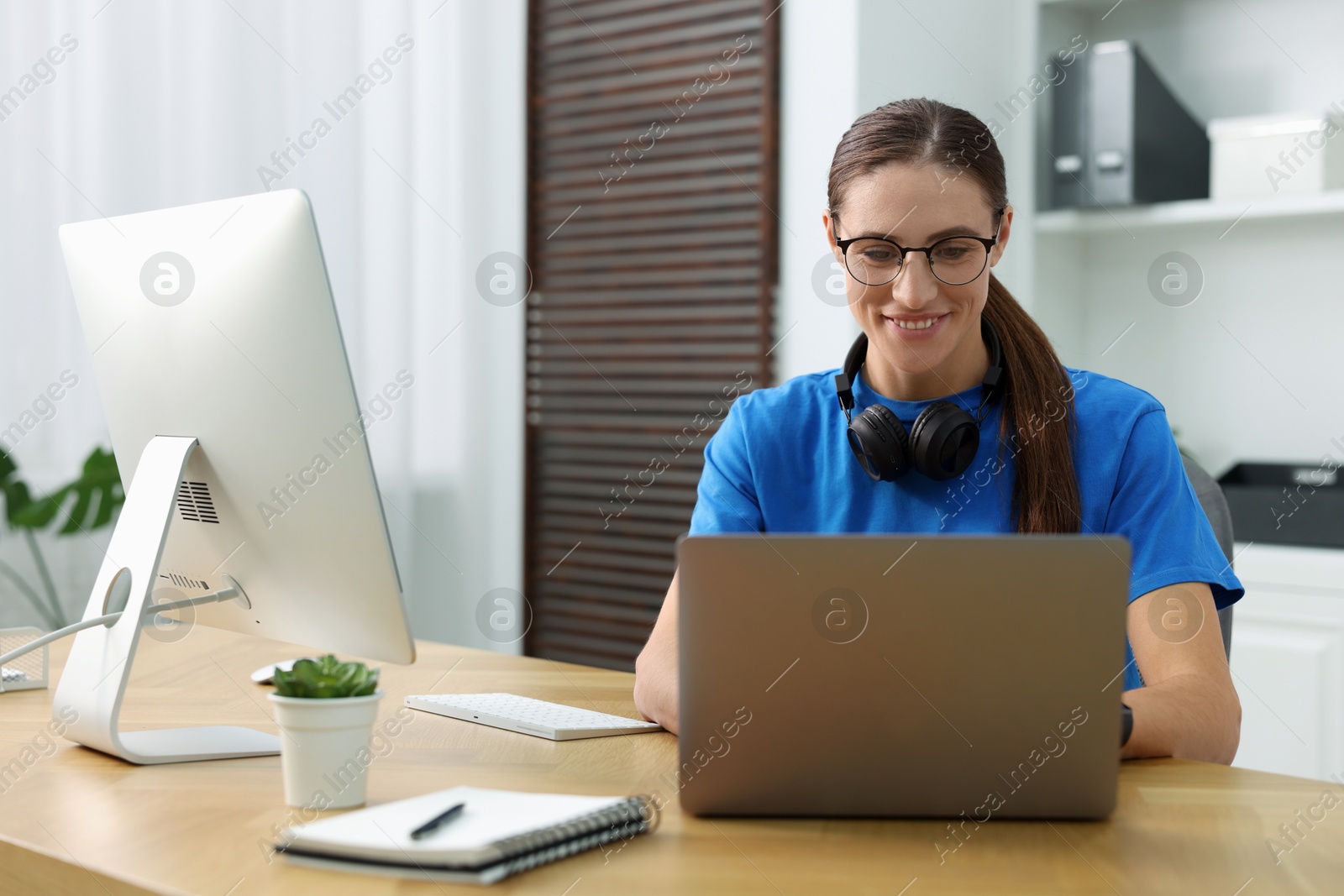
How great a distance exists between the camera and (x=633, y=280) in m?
3.08

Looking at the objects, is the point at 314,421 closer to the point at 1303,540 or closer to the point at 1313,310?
the point at 1303,540

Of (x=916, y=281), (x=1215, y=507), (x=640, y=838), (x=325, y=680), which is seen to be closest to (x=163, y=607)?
(x=325, y=680)

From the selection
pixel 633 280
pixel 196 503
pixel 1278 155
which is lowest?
pixel 196 503

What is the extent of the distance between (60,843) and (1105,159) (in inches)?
98.5

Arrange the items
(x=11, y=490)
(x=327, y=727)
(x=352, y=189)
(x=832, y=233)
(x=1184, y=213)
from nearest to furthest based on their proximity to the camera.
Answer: (x=327, y=727), (x=832, y=233), (x=11, y=490), (x=1184, y=213), (x=352, y=189)

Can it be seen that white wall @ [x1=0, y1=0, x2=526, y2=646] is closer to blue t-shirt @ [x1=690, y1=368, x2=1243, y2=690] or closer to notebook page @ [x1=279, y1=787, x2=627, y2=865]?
blue t-shirt @ [x1=690, y1=368, x2=1243, y2=690]

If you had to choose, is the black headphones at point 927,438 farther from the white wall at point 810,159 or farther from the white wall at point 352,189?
the white wall at point 352,189

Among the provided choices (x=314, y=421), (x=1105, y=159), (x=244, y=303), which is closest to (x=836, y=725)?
(x=314, y=421)

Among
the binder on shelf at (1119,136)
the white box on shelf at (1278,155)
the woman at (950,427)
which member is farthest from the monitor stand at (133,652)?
the white box on shelf at (1278,155)

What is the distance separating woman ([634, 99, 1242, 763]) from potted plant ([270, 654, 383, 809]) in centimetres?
35

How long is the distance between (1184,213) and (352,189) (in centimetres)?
196

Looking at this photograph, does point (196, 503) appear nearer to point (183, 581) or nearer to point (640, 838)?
point (183, 581)

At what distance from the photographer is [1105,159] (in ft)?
8.91

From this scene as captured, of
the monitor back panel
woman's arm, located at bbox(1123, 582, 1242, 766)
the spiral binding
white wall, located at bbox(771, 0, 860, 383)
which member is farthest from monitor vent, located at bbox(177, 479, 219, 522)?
white wall, located at bbox(771, 0, 860, 383)
